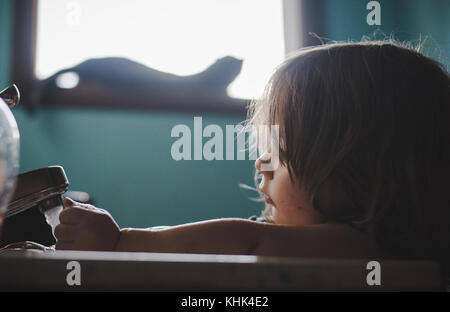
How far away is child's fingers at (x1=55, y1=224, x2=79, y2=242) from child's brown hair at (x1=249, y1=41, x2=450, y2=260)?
27cm

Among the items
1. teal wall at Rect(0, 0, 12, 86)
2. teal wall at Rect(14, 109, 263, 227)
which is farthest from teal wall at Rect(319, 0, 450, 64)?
teal wall at Rect(0, 0, 12, 86)

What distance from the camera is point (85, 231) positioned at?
0.34m

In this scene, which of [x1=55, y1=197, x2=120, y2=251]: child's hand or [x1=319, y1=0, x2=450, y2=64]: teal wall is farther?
[x1=319, y1=0, x2=450, y2=64]: teal wall

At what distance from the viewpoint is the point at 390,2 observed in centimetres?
133

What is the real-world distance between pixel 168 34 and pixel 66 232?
1.00 m

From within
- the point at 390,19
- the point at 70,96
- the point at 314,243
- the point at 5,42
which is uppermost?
the point at 390,19

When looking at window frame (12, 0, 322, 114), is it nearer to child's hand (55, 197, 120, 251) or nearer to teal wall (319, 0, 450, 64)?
teal wall (319, 0, 450, 64)

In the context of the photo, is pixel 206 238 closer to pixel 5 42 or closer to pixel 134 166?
pixel 134 166

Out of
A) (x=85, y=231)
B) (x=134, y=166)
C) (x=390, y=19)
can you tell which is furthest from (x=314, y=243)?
(x=390, y=19)

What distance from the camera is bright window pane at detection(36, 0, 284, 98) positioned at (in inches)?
44.5

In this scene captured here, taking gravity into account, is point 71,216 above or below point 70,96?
below

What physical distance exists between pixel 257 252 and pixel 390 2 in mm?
1318
